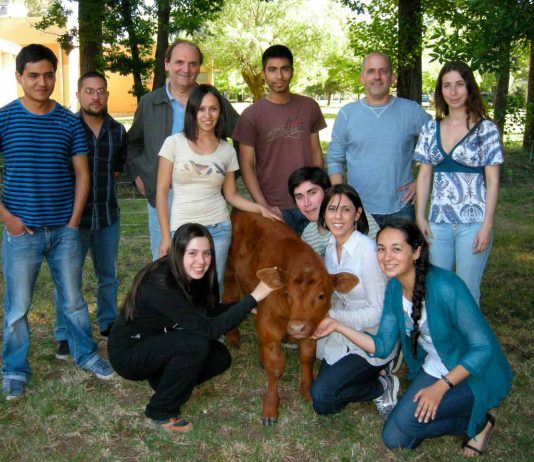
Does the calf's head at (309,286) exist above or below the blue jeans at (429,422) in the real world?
above

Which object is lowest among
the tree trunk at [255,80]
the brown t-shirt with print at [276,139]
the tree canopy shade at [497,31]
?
the brown t-shirt with print at [276,139]

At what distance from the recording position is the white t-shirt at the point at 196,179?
3.98 meters

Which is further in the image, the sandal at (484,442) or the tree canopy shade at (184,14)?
the tree canopy shade at (184,14)

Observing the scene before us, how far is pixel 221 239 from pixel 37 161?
128cm

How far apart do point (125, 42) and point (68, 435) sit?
32.8ft

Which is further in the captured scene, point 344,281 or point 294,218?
point 294,218

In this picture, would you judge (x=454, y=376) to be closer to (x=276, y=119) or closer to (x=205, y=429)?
(x=205, y=429)

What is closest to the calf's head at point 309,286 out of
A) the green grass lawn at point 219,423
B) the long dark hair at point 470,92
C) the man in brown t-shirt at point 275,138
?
the green grass lawn at point 219,423

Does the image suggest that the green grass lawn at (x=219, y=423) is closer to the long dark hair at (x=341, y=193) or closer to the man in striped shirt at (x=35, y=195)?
the man in striped shirt at (x=35, y=195)

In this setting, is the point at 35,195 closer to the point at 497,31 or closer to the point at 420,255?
the point at 420,255

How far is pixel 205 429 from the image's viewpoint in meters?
3.54

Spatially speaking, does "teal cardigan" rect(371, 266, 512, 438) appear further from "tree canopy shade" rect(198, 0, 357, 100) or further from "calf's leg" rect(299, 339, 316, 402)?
"tree canopy shade" rect(198, 0, 357, 100)

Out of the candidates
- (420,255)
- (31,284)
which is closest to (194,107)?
(31,284)

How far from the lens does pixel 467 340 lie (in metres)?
3.15
